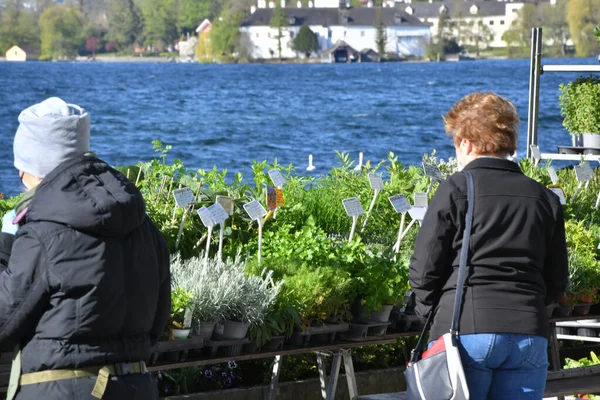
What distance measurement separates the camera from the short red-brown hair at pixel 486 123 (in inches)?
104

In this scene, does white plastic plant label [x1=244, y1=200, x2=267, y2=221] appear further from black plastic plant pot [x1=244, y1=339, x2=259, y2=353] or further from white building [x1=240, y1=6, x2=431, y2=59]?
white building [x1=240, y1=6, x2=431, y2=59]

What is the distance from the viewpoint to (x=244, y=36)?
115 m

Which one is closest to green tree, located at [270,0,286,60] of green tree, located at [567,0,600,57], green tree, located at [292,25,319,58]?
green tree, located at [292,25,319,58]

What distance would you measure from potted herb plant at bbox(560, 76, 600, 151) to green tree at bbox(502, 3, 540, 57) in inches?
4349

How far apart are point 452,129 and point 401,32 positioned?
401 ft

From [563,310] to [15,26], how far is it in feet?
349

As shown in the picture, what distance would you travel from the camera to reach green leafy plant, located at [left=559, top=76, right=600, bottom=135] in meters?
7.80

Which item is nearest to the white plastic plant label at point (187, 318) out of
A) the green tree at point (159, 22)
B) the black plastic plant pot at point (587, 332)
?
the black plastic plant pot at point (587, 332)

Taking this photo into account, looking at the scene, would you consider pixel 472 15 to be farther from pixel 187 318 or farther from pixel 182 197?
pixel 187 318

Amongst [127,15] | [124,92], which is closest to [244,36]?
[127,15]

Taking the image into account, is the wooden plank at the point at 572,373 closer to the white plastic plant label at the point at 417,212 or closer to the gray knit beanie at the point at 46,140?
the white plastic plant label at the point at 417,212

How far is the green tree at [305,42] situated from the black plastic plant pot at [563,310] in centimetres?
11431

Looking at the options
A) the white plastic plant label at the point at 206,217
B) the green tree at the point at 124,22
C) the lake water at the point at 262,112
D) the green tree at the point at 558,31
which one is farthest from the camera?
the green tree at the point at 124,22

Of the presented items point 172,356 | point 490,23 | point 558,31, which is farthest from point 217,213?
point 490,23
